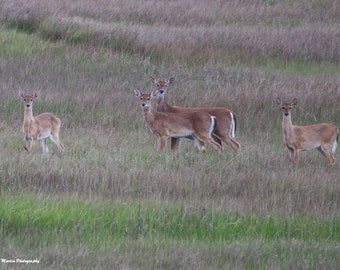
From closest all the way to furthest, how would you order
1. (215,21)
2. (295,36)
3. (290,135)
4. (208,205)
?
1. (208,205)
2. (290,135)
3. (295,36)
4. (215,21)

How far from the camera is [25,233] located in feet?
34.8

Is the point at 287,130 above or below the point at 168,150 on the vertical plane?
above

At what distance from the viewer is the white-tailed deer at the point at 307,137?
15.6 m

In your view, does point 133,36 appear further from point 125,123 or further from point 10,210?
point 10,210

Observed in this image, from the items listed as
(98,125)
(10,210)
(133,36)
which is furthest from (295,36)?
(10,210)

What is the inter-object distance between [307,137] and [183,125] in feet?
6.31

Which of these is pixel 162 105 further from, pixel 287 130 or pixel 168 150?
pixel 287 130

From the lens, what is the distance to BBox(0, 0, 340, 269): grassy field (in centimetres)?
1045

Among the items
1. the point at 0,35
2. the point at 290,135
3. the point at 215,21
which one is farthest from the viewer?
the point at 215,21

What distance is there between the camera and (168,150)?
52.0 feet

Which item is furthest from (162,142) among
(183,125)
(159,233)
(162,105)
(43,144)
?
(159,233)

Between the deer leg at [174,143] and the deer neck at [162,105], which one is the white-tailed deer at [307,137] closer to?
the deer leg at [174,143]

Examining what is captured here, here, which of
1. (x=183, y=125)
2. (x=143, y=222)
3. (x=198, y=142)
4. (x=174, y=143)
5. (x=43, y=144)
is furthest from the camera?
(x=174, y=143)

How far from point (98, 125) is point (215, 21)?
9837mm
